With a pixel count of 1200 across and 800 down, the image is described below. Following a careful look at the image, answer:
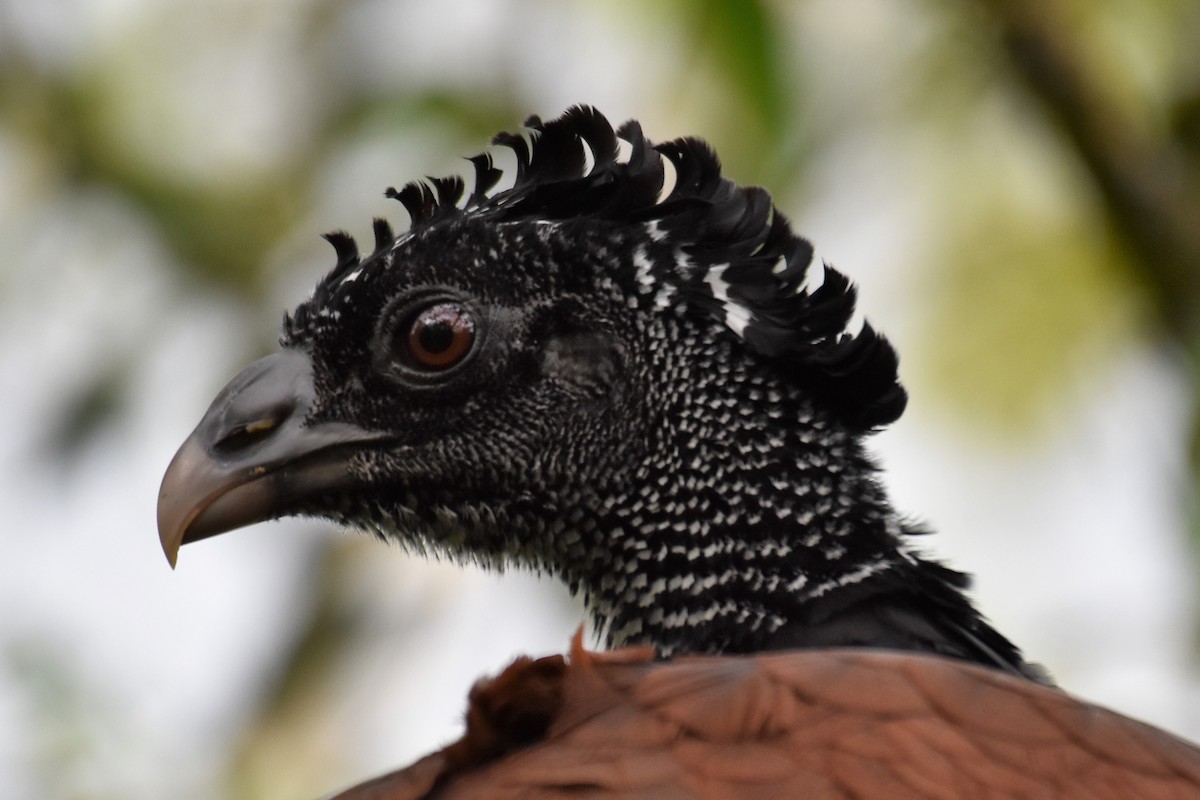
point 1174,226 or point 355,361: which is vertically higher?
point 1174,226

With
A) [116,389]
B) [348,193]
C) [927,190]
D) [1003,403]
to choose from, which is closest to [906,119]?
[927,190]

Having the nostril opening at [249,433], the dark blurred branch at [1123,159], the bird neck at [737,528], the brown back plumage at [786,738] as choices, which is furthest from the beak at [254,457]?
the dark blurred branch at [1123,159]

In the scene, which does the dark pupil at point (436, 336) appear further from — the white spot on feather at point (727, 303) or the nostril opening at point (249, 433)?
the white spot on feather at point (727, 303)

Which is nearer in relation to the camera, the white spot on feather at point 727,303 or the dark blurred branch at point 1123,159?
the white spot on feather at point 727,303

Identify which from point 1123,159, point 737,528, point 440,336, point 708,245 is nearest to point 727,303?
point 708,245

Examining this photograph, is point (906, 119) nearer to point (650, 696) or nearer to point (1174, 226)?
point (1174, 226)

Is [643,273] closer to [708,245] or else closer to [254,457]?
[708,245]
